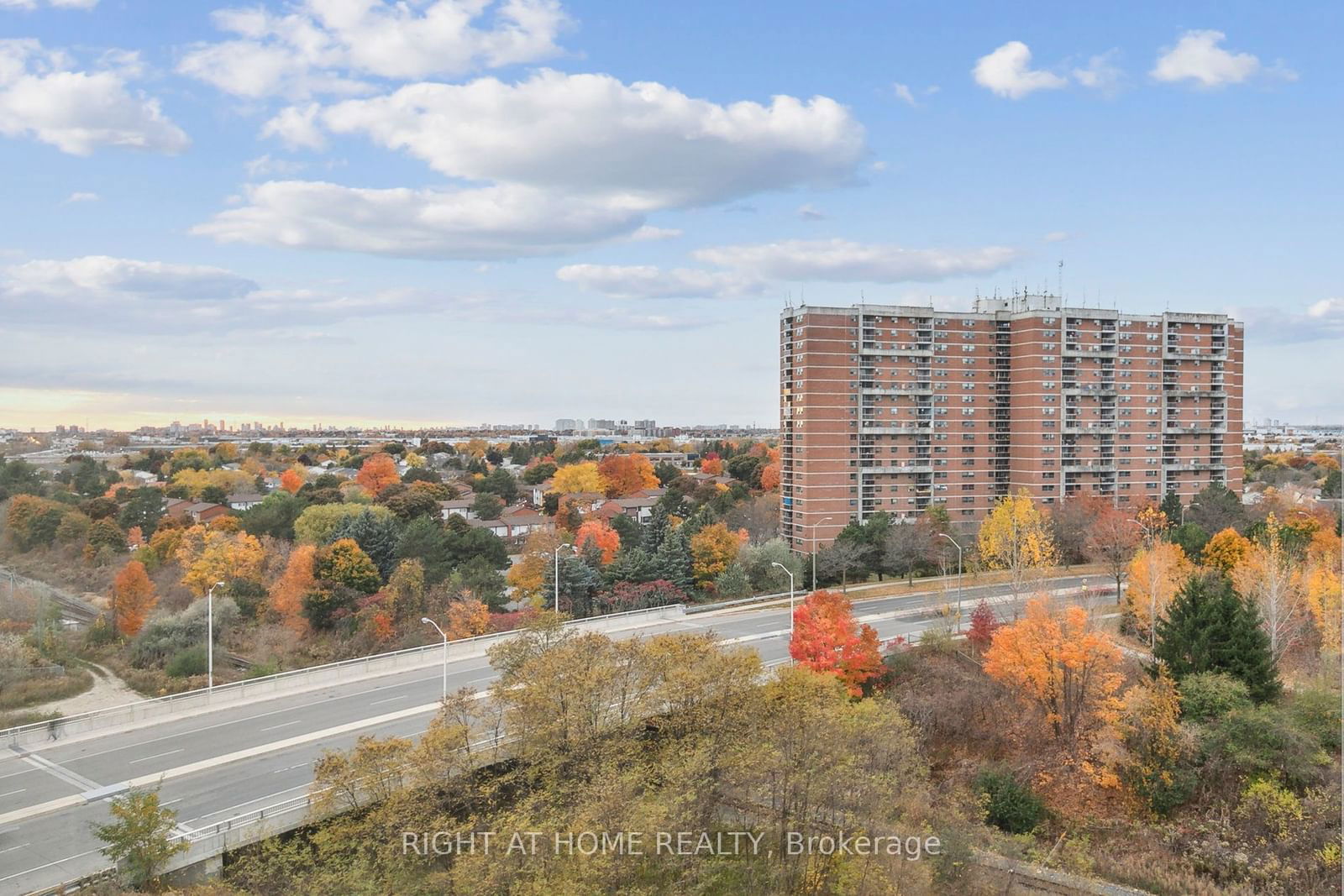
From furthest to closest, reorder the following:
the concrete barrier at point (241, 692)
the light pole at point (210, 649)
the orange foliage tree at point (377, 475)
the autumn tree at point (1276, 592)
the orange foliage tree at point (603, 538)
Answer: the orange foliage tree at point (377, 475), the orange foliage tree at point (603, 538), the autumn tree at point (1276, 592), the light pole at point (210, 649), the concrete barrier at point (241, 692)

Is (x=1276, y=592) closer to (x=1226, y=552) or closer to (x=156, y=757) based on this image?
(x=1226, y=552)

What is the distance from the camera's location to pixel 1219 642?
93.0 ft

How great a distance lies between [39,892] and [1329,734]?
3513cm

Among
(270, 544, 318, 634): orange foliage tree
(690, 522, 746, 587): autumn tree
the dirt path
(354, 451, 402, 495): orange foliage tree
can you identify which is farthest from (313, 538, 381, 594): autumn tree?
(354, 451, 402, 495): orange foliage tree

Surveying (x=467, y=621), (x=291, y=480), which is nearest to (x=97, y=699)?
(x=467, y=621)

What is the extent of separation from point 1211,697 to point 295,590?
148 ft

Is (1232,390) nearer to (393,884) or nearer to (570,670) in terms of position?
(570,670)

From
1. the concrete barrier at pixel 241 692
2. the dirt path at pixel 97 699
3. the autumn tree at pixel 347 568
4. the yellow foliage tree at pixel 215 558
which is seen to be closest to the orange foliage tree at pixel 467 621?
the concrete barrier at pixel 241 692

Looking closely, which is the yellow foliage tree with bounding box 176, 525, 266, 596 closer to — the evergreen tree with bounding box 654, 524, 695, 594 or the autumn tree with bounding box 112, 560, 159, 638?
the autumn tree with bounding box 112, 560, 159, 638

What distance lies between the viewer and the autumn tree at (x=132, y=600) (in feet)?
158

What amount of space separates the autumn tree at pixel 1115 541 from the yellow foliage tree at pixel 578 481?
5339 cm

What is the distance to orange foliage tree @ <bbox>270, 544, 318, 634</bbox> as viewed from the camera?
158 ft

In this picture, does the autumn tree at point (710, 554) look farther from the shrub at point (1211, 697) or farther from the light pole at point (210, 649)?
the shrub at point (1211, 697)

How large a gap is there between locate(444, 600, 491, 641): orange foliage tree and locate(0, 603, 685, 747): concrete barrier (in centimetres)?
592
